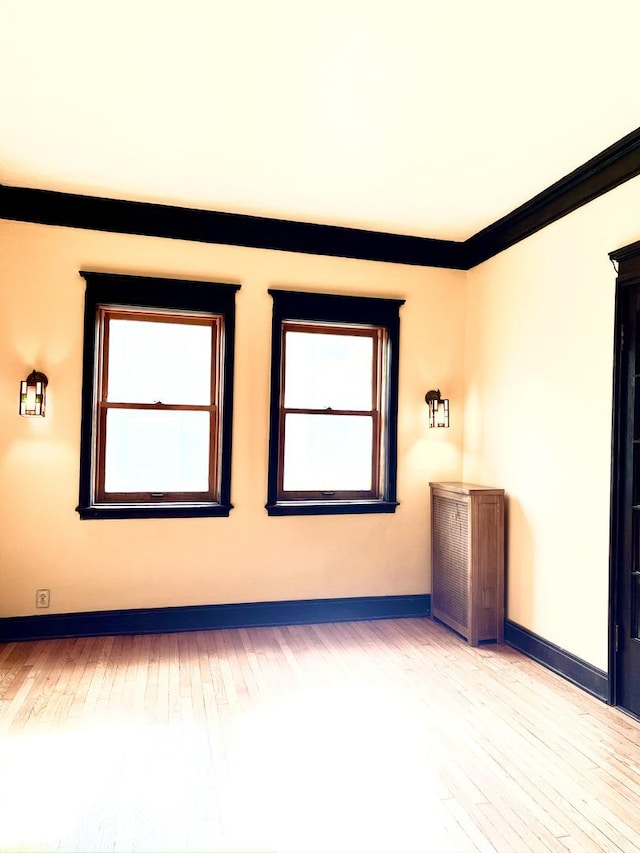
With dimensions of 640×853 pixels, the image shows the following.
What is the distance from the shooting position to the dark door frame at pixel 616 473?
3215mm

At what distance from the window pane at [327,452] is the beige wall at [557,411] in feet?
3.07

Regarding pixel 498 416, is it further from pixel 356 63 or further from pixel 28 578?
pixel 28 578

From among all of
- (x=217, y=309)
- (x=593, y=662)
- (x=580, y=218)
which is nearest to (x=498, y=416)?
(x=580, y=218)

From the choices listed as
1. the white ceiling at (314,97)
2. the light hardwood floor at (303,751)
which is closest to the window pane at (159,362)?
the white ceiling at (314,97)

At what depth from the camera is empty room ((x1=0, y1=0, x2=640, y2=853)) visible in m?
2.36

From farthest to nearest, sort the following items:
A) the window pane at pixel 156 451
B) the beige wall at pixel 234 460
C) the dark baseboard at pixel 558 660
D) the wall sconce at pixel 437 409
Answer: the wall sconce at pixel 437 409
the window pane at pixel 156 451
the beige wall at pixel 234 460
the dark baseboard at pixel 558 660

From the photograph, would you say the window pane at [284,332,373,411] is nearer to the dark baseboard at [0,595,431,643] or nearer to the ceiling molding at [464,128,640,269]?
the ceiling molding at [464,128,640,269]

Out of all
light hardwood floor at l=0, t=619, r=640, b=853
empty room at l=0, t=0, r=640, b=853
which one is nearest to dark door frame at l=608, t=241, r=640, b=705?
empty room at l=0, t=0, r=640, b=853

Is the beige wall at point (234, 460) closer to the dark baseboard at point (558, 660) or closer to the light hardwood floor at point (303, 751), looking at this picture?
the light hardwood floor at point (303, 751)

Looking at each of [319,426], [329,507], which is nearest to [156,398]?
[319,426]

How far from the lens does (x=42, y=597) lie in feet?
13.2

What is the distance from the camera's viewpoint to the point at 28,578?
4.01 meters

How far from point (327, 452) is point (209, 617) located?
1.50 meters

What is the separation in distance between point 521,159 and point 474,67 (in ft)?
3.12
